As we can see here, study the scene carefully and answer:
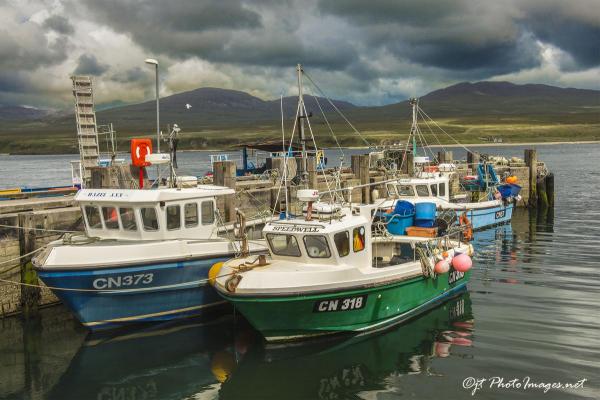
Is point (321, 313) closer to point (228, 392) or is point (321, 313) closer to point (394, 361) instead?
point (394, 361)

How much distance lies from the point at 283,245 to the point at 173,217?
3.25m

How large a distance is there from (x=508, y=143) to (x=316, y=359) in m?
170

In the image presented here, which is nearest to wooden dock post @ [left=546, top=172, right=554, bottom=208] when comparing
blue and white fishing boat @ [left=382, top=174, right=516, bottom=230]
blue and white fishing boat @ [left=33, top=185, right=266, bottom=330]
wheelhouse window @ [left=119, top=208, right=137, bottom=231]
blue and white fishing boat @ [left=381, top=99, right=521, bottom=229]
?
blue and white fishing boat @ [left=381, top=99, right=521, bottom=229]

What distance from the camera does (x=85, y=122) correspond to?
86.6 feet

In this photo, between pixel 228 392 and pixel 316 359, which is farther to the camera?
pixel 316 359

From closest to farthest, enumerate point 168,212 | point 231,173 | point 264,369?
point 264,369
point 168,212
point 231,173

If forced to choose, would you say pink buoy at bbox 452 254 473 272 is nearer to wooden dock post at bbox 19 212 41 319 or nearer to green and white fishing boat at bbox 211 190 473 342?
green and white fishing boat at bbox 211 190 473 342

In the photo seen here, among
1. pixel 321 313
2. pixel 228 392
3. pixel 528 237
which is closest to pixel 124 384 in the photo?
pixel 228 392

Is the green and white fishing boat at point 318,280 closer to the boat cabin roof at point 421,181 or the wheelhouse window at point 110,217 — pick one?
the wheelhouse window at point 110,217

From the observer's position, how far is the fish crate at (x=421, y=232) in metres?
18.4

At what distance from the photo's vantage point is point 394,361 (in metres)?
13.6

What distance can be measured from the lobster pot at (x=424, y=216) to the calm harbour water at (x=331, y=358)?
2990 mm

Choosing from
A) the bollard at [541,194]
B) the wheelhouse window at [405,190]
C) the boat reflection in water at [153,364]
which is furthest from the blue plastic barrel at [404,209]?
the bollard at [541,194]

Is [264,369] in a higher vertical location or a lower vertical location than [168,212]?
lower
